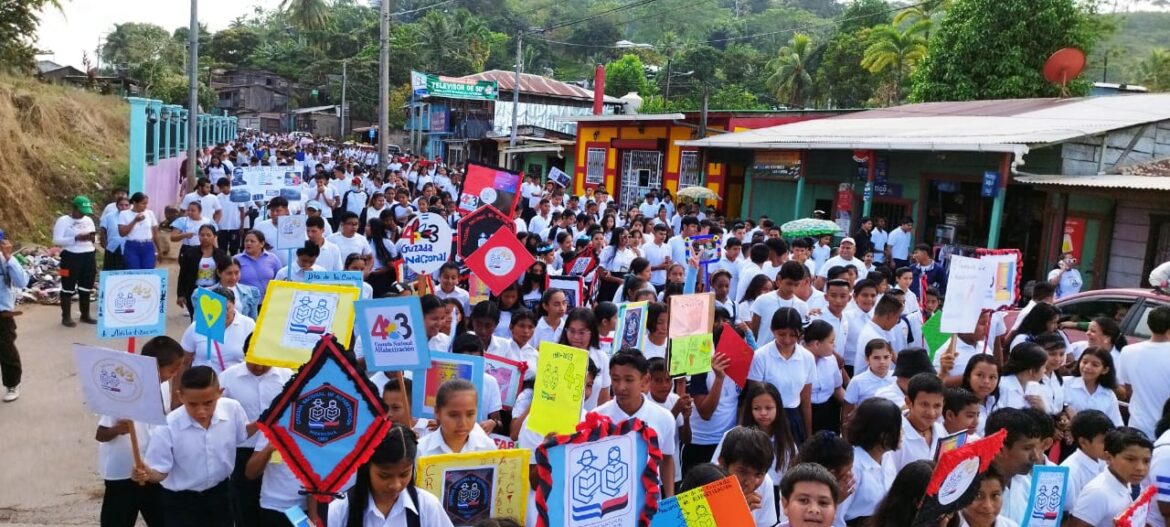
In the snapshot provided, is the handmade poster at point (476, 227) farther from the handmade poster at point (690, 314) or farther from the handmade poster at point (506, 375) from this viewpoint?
the handmade poster at point (690, 314)

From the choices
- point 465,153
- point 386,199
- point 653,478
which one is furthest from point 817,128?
point 465,153

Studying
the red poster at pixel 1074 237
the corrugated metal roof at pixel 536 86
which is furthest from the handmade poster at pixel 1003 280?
the corrugated metal roof at pixel 536 86

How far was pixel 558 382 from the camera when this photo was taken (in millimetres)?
4746

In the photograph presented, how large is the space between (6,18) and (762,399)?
77.5ft

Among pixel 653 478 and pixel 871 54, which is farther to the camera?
pixel 871 54

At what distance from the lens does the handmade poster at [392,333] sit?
480cm

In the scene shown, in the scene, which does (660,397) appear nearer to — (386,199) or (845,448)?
(845,448)

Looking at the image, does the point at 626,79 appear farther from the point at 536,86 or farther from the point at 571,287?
the point at 571,287

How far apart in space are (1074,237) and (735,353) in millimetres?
11934

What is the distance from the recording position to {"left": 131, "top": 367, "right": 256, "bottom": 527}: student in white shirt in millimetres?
4242

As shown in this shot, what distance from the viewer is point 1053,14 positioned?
2714cm

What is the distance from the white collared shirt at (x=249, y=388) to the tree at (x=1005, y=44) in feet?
90.1

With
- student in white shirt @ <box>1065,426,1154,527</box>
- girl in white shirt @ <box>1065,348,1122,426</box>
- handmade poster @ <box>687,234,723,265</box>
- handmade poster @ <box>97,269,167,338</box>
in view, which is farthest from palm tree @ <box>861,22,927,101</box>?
handmade poster @ <box>97,269,167,338</box>

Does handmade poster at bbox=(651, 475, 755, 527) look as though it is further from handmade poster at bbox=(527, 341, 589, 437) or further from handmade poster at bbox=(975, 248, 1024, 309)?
handmade poster at bbox=(975, 248, 1024, 309)
